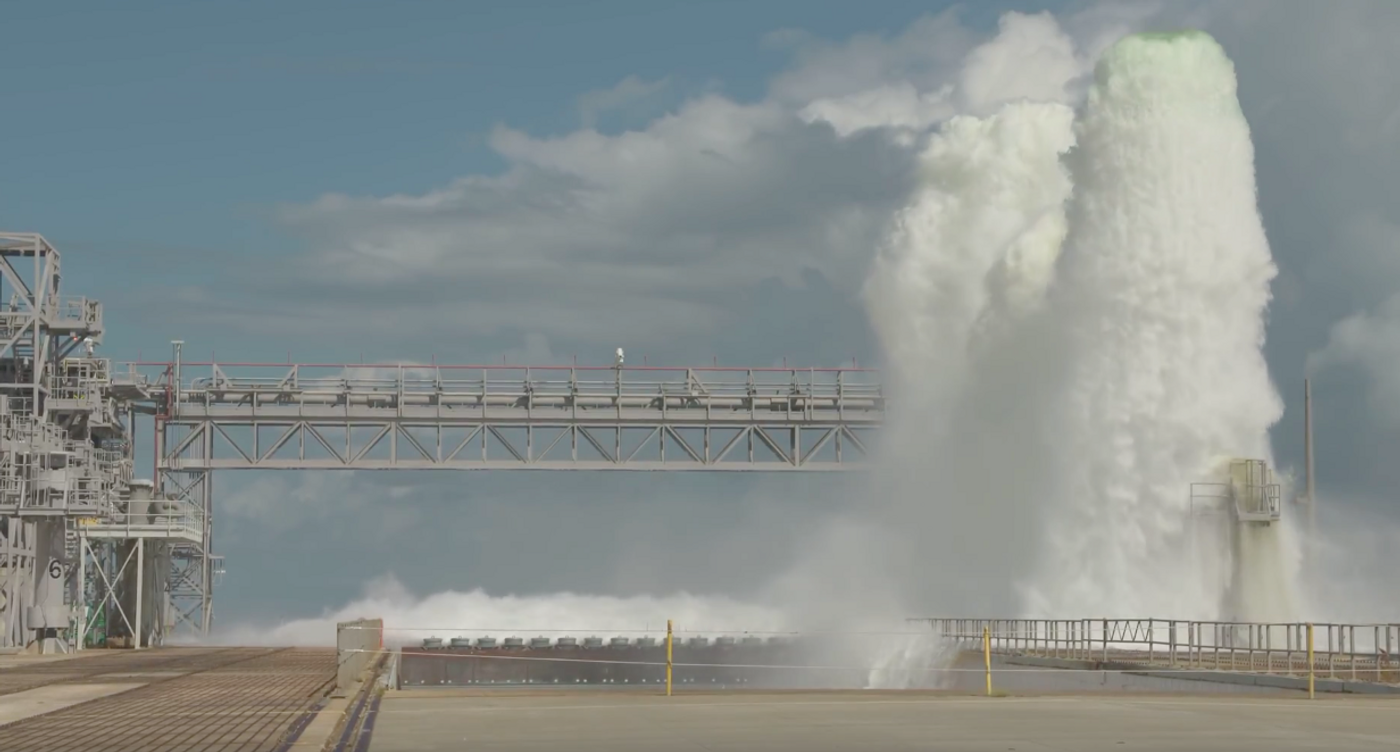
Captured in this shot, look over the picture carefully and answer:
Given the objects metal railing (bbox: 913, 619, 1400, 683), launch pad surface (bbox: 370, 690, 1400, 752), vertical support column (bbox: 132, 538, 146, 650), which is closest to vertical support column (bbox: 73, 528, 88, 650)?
vertical support column (bbox: 132, 538, 146, 650)

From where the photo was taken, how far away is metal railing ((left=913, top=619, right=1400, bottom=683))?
35.8 m

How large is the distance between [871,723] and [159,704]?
12124 millimetres

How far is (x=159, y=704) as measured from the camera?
28.5 metres

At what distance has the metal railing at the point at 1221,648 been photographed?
A: 117 ft

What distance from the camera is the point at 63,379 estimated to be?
237 feet

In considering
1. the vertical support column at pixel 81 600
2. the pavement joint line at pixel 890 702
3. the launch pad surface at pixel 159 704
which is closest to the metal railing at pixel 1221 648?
the pavement joint line at pixel 890 702

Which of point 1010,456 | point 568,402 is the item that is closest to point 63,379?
point 568,402

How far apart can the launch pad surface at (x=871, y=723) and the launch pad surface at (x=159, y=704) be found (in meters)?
1.82

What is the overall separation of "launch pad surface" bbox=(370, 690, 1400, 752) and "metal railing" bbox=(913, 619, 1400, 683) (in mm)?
3390

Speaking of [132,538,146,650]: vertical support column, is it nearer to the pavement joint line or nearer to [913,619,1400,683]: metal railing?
[913,619,1400,683]: metal railing

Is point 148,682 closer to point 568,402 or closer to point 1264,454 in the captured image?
point 1264,454

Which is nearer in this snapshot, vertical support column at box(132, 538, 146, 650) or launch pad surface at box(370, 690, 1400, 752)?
launch pad surface at box(370, 690, 1400, 752)

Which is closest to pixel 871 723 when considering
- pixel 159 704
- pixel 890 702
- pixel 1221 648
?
pixel 890 702

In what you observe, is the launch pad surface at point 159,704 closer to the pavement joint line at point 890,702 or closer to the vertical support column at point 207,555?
the pavement joint line at point 890,702
